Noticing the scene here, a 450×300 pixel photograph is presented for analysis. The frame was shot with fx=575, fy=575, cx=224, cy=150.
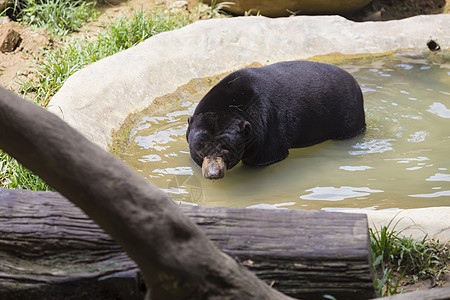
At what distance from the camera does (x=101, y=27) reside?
845 centimetres

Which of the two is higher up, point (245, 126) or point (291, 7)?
point (245, 126)

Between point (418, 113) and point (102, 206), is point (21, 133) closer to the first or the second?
point (102, 206)

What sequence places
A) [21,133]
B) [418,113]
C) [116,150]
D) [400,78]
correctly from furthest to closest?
[400,78]
[418,113]
[116,150]
[21,133]

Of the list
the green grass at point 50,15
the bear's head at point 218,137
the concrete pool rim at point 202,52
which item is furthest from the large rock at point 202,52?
the green grass at point 50,15

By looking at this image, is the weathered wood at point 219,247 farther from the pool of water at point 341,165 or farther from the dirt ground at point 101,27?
the pool of water at point 341,165

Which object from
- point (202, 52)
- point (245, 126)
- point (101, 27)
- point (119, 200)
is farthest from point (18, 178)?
point (101, 27)

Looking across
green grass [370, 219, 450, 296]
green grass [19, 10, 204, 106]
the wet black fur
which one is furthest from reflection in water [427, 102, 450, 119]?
green grass [19, 10, 204, 106]

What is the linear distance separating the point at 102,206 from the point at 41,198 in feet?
3.21

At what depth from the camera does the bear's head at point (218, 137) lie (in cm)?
489

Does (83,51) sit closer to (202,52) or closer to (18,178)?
(202,52)

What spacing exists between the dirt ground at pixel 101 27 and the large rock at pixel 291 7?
Answer: 548 mm

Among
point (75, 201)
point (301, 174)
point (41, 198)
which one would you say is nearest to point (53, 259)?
point (41, 198)

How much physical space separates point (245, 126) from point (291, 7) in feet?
19.0

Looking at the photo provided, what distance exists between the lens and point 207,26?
7.46m
